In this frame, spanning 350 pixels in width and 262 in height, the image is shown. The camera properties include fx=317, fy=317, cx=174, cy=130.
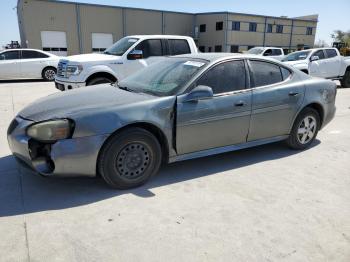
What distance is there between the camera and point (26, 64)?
14.0 m

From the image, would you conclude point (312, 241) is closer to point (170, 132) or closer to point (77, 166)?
point (170, 132)

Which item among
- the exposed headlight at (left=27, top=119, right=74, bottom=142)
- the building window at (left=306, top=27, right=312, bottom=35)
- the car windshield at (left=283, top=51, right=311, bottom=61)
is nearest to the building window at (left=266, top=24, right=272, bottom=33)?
the building window at (left=306, top=27, right=312, bottom=35)

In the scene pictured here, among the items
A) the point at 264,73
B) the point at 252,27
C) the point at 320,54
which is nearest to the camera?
the point at 264,73

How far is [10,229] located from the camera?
9.40 feet

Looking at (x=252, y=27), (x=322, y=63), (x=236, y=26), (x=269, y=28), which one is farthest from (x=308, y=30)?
(x=322, y=63)

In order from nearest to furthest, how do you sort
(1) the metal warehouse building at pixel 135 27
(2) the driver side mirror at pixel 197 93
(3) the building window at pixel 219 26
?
(2) the driver side mirror at pixel 197 93 < (1) the metal warehouse building at pixel 135 27 < (3) the building window at pixel 219 26

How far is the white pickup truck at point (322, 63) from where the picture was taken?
1246cm

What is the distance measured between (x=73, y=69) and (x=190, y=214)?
6.01 m

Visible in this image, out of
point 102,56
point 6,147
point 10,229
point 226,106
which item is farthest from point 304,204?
point 102,56

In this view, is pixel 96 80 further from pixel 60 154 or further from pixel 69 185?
pixel 60 154

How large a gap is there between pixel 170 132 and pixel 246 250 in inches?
63.9

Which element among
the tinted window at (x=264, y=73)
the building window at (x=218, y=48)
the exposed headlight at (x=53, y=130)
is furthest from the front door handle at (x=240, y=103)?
the building window at (x=218, y=48)

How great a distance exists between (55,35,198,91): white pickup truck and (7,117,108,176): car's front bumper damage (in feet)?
16.0

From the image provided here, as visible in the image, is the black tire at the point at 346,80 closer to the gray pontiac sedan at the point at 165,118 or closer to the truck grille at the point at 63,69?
the gray pontiac sedan at the point at 165,118
